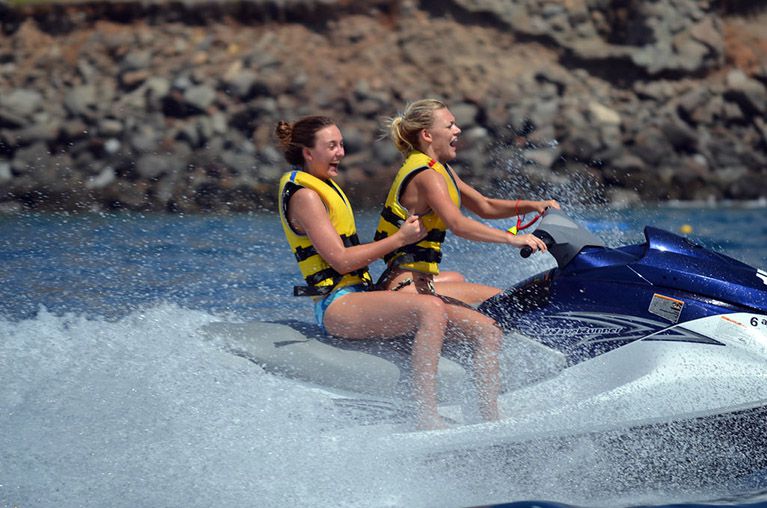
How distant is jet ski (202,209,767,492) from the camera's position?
3.65 metres

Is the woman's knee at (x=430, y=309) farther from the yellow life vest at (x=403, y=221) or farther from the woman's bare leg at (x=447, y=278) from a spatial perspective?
the woman's bare leg at (x=447, y=278)

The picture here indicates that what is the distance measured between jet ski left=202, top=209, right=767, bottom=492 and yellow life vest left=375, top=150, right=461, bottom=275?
0.35m

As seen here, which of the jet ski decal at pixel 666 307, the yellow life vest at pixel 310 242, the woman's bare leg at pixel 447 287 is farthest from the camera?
the woman's bare leg at pixel 447 287

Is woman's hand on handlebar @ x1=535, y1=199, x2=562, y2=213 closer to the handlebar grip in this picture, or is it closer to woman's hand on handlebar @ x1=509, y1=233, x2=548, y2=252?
the handlebar grip

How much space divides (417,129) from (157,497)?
180 cm

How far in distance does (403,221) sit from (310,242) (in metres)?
0.40

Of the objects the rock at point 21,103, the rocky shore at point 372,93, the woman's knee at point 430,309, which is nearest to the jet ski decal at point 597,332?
the woman's knee at point 430,309

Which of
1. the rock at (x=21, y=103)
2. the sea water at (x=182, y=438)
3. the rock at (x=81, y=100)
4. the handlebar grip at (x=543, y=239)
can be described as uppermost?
the handlebar grip at (x=543, y=239)

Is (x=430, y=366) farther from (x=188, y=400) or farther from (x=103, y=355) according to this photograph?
(x=103, y=355)

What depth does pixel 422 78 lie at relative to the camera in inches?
631

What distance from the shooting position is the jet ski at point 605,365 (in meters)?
3.65

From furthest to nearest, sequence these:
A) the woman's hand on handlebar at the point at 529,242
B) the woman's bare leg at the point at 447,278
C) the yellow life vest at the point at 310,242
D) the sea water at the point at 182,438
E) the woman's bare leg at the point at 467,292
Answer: the woman's bare leg at the point at 447,278
the woman's bare leg at the point at 467,292
the yellow life vest at the point at 310,242
the woman's hand on handlebar at the point at 529,242
the sea water at the point at 182,438

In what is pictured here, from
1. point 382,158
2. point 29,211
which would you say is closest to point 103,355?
point 29,211

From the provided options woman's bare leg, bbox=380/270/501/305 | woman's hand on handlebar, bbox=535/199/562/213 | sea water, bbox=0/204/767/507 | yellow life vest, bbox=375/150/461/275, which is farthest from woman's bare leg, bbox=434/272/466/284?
sea water, bbox=0/204/767/507
